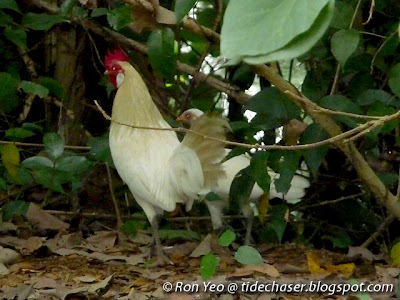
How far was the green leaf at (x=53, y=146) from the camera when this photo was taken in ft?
9.48

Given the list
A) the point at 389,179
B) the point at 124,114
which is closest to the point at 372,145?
the point at 389,179

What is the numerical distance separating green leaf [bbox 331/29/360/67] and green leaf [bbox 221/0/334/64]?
1.31 metres

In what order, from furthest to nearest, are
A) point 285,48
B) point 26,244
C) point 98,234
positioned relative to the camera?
point 98,234
point 26,244
point 285,48

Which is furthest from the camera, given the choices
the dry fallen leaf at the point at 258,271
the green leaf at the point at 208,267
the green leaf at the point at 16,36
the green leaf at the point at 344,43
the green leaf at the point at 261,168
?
the green leaf at the point at 16,36

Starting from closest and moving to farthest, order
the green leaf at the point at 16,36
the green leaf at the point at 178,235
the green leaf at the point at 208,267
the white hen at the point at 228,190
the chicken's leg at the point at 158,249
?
the green leaf at the point at 208,267, the chicken's leg at the point at 158,249, the green leaf at the point at 16,36, the green leaf at the point at 178,235, the white hen at the point at 228,190

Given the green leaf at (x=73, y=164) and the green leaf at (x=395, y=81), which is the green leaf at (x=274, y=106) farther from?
the green leaf at (x=73, y=164)

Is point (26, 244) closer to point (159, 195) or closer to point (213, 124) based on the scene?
point (159, 195)

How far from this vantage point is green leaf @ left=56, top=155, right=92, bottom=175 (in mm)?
2906

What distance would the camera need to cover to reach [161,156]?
2.99m

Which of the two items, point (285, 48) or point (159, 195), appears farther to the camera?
point (159, 195)

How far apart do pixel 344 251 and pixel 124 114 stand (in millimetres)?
1246

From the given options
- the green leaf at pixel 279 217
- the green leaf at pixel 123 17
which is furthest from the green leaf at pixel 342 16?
the green leaf at pixel 279 217

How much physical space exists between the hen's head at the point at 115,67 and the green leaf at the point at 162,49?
863 mm

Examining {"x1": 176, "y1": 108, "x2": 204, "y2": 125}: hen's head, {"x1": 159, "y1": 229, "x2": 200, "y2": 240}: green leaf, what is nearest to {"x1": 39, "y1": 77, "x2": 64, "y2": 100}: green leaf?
{"x1": 176, "y1": 108, "x2": 204, "y2": 125}: hen's head
